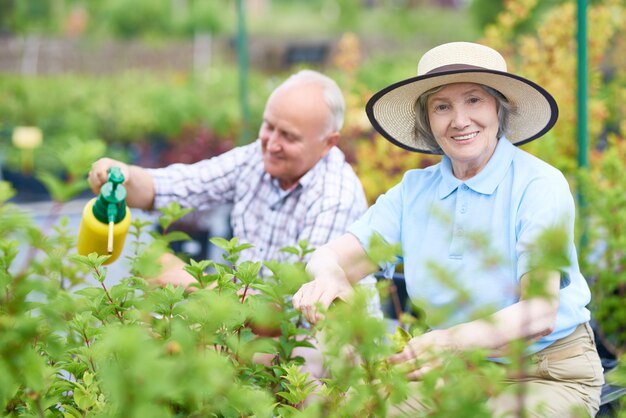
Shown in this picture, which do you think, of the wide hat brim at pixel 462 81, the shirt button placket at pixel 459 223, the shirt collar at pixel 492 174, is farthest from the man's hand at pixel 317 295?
the wide hat brim at pixel 462 81

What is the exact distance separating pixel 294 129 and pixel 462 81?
97 centimetres

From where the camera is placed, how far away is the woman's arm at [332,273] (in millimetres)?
2086

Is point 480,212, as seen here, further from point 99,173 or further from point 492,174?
point 99,173

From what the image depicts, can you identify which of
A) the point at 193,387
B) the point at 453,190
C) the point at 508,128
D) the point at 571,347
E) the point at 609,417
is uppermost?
the point at 508,128

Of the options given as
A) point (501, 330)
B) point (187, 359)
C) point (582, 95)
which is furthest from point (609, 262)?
point (187, 359)

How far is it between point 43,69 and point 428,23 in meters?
10.3

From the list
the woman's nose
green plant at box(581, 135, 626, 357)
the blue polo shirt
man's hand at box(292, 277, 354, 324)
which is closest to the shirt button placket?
the blue polo shirt

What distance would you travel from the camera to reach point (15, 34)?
75.2 ft

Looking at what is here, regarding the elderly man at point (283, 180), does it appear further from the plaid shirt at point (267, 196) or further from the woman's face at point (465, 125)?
the woman's face at point (465, 125)

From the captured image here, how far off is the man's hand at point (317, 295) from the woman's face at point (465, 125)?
44 cm

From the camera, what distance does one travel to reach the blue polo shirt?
219cm

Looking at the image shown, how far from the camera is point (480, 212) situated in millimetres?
2311

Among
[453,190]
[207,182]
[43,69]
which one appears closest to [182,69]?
[43,69]

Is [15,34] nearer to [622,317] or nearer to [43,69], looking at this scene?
[43,69]
